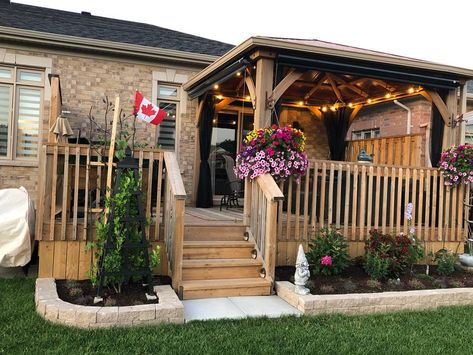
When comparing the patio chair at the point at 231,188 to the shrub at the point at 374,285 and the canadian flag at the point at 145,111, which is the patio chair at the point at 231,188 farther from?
the shrub at the point at 374,285

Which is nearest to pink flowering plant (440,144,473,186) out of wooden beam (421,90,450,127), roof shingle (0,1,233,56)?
wooden beam (421,90,450,127)

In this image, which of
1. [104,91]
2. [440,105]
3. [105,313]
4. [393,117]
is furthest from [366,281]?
[393,117]

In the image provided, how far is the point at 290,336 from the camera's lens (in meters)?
3.74

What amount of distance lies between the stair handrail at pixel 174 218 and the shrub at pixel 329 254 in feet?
5.84

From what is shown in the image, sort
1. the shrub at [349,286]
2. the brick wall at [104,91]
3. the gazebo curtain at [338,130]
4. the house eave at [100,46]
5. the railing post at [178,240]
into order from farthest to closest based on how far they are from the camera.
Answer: the gazebo curtain at [338,130] < the brick wall at [104,91] < the house eave at [100,46] < the shrub at [349,286] < the railing post at [178,240]

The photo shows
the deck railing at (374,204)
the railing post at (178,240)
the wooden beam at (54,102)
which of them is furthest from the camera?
the wooden beam at (54,102)

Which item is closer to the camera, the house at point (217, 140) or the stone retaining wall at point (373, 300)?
the stone retaining wall at point (373, 300)

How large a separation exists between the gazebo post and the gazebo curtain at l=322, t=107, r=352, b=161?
4428 mm

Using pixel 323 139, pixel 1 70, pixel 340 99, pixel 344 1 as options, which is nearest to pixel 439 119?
pixel 340 99

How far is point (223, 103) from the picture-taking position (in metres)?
9.50

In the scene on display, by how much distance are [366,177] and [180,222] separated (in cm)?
315

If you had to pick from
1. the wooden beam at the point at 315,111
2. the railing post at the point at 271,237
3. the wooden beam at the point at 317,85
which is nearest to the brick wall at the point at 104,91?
the wooden beam at the point at 317,85

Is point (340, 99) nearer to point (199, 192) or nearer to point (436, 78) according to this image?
point (436, 78)

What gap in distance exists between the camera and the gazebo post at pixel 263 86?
5871 mm
